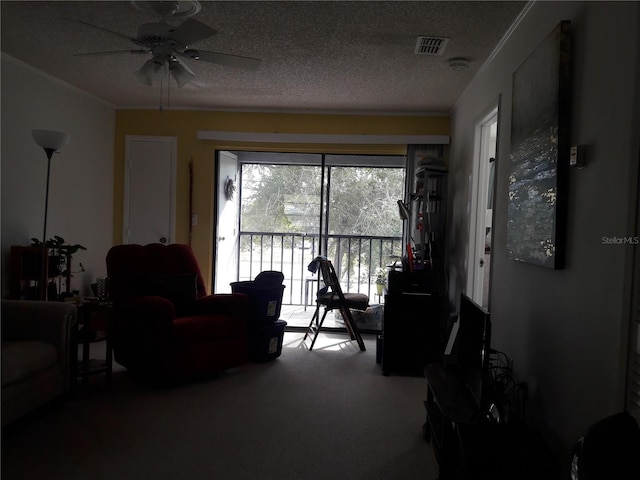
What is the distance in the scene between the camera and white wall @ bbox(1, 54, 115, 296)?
352cm

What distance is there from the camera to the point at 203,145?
4.92 m

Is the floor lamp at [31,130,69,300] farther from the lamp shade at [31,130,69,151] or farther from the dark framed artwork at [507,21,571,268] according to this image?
the dark framed artwork at [507,21,571,268]

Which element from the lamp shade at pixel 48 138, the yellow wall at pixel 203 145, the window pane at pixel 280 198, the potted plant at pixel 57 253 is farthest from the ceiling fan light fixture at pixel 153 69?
the window pane at pixel 280 198

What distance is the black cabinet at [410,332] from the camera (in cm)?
360

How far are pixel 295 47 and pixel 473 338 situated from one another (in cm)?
222

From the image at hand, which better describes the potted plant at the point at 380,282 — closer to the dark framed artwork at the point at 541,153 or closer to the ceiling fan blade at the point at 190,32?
the dark framed artwork at the point at 541,153

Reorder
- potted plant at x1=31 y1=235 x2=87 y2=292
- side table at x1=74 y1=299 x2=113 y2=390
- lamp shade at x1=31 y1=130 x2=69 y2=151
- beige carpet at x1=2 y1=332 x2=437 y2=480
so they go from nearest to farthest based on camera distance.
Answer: beige carpet at x1=2 y1=332 x2=437 y2=480 → side table at x1=74 y1=299 x2=113 y2=390 → lamp shade at x1=31 y1=130 x2=69 y2=151 → potted plant at x1=31 y1=235 x2=87 y2=292

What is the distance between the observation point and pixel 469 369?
214 centimetres

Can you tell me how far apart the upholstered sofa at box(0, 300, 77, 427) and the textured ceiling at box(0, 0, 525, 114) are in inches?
63.9

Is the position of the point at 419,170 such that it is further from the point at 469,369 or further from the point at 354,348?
the point at 469,369

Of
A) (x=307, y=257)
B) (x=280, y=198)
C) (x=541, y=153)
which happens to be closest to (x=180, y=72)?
(x=541, y=153)

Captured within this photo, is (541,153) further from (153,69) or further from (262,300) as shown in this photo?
(262,300)

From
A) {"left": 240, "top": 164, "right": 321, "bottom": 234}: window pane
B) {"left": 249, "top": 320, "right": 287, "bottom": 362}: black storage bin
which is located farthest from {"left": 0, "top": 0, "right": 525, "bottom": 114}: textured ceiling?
{"left": 249, "top": 320, "right": 287, "bottom": 362}: black storage bin

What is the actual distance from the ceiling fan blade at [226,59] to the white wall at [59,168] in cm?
185
